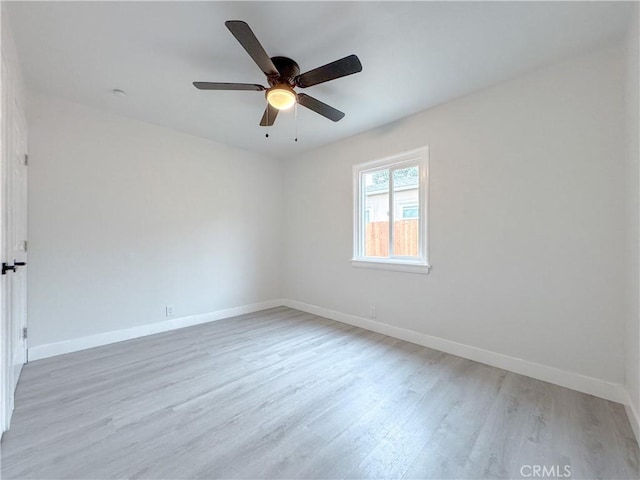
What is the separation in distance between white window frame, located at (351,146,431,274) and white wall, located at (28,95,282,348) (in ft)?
5.66

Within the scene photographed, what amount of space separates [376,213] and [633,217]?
90.2 inches

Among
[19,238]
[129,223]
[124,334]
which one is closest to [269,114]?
[129,223]

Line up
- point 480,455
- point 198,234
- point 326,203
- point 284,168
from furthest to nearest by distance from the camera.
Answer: point 284,168 → point 326,203 → point 198,234 → point 480,455

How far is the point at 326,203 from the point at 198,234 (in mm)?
1905

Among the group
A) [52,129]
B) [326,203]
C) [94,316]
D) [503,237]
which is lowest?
[94,316]

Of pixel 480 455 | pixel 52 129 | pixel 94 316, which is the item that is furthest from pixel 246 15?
pixel 94 316

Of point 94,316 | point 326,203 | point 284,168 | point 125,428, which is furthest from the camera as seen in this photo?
point 284,168

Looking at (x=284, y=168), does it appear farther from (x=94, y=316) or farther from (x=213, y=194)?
(x=94, y=316)

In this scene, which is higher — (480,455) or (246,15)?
(246,15)

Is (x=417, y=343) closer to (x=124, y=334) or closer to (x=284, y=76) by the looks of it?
(x=284, y=76)

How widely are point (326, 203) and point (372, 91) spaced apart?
70.2 inches

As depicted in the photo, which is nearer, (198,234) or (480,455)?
(480,455)

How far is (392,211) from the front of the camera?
3.39 metres

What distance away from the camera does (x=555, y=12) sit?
169cm
